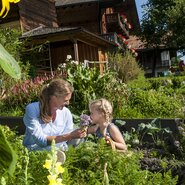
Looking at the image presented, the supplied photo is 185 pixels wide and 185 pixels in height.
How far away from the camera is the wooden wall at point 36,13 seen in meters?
19.6

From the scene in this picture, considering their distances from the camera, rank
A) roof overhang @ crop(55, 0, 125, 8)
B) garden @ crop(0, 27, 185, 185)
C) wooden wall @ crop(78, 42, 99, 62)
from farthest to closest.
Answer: roof overhang @ crop(55, 0, 125, 8) → wooden wall @ crop(78, 42, 99, 62) → garden @ crop(0, 27, 185, 185)

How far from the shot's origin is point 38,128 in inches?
157

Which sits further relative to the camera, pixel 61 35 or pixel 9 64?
pixel 61 35

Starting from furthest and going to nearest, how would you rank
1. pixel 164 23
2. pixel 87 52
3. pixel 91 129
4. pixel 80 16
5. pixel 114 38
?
1. pixel 164 23
2. pixel 80 16
3. pixel 114 38
4. pixel 87 52
5. pixel 91 129

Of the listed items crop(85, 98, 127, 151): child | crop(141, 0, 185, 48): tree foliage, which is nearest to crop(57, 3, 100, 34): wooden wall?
crop(141, 0, 185, 48): tree foliage

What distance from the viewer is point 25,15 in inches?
777

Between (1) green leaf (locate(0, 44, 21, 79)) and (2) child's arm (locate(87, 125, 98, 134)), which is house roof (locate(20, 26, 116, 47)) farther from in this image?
(1) green leaf (locate(0, 44, 21, 79))

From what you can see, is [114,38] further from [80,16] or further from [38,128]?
[38,128]

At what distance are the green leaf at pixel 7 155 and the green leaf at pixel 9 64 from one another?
0.07 metres

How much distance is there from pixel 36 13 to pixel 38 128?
1770cm

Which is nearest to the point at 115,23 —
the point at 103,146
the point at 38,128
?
the point at 38,128

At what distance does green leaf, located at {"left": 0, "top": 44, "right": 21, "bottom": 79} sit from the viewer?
0.58 meters

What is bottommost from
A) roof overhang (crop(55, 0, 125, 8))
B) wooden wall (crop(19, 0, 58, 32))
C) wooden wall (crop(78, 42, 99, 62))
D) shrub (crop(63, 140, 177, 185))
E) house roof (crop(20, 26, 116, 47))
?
shrub (crop(63, 140, 177, 185))

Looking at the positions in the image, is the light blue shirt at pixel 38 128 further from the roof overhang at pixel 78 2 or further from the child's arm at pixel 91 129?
the roof overhang at pixel 78 2
